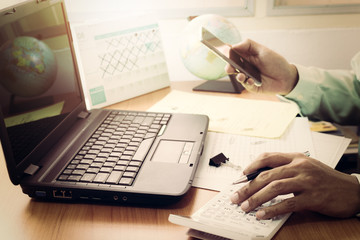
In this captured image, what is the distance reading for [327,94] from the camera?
3.49ft

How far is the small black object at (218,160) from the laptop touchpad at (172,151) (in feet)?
0.17

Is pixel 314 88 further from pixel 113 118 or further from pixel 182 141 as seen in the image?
pixel 113 118

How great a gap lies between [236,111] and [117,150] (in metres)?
0.42

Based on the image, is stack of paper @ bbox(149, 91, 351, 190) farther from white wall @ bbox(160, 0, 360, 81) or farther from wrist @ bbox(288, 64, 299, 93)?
white wall @ bbox(160, 0, 360, 81)

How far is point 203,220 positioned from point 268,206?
12cm

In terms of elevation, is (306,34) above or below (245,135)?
above

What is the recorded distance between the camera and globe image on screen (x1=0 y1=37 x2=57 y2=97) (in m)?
Result: 0.63

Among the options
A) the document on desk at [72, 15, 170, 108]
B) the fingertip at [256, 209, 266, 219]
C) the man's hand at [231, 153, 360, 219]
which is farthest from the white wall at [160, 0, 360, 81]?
the fingertip at [256, 209, 266, 219]

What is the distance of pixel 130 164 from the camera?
0.68 metres

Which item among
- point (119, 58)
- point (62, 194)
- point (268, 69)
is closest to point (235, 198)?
point (62, 194)

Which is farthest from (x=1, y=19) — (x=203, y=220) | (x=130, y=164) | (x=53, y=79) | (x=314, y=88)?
(x=314, y=88)

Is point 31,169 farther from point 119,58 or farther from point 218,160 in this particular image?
point 119,58

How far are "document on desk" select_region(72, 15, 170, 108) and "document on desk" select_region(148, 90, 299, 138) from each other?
0.39 ft

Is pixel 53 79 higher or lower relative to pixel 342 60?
higher
